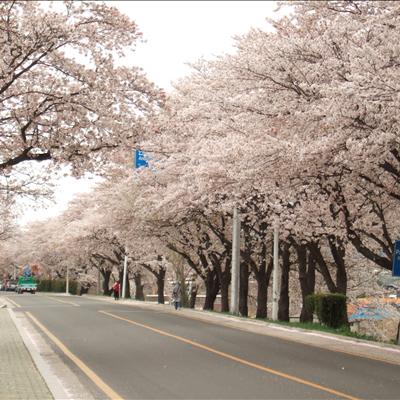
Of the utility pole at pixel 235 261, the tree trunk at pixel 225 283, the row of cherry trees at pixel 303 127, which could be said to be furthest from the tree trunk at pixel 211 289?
the row of cherry trees at pixel 303 127

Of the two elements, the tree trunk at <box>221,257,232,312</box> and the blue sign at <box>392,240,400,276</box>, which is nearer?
the blue sign at <box>392,240,400,276</box>

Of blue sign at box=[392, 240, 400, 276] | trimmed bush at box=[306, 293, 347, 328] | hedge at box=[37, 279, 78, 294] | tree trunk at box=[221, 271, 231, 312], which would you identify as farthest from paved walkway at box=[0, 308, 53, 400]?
hedge at box=[37, 279, 78, 294]

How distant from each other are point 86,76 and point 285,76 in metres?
4.43

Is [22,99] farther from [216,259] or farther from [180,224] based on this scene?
[216,259]

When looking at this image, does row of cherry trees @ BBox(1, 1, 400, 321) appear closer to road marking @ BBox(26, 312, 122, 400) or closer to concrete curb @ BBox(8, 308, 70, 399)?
road marking @ BBox(26, 312, 122, 400)

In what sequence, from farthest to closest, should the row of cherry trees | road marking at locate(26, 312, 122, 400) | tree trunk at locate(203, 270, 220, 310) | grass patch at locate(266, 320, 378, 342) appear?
tree trunk at locate(203, 270, 220, 310), grass patch at locate(266, 320, 378, 342), the row of cherry trees, road marking at locate(26, 312, 122, 400)

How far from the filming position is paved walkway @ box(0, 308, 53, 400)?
8.98m

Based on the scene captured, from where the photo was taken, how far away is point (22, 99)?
14109mm

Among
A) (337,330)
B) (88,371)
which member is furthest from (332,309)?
(88,371)

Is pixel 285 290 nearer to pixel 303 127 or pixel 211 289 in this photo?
pixel 211 289

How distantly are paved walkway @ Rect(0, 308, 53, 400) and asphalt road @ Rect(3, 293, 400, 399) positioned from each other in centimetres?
79

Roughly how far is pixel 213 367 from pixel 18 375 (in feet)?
11.6

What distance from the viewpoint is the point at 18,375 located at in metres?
10.8

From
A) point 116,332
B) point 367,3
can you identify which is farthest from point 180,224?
point 367,3
